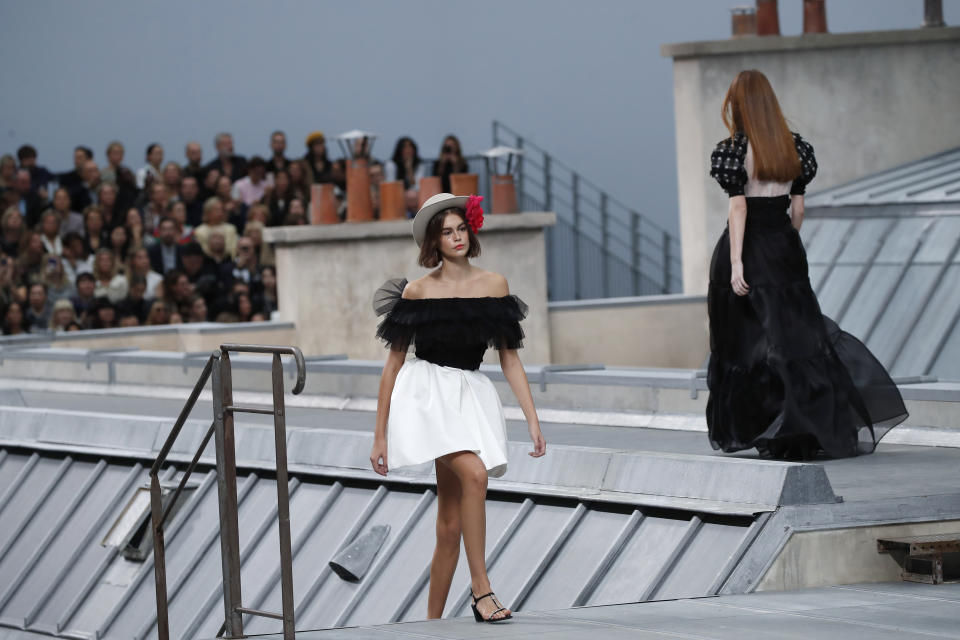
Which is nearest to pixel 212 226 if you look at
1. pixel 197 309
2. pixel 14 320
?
pixel 197 309

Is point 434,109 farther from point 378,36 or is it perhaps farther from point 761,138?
point 761,138

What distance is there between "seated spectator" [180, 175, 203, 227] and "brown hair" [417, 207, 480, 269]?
1211cm

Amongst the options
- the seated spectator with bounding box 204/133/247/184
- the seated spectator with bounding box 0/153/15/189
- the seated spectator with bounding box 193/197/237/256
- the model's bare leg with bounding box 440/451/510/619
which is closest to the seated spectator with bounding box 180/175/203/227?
the seated spectator with bounding box 193/197/237/256

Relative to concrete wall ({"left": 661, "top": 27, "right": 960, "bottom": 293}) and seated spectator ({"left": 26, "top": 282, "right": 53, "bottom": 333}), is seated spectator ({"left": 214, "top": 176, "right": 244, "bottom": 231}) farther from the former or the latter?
concrete wall ({"left": 661, "top": 27, "right": 960, "bottom": 293})

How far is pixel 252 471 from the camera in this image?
10.2 meters

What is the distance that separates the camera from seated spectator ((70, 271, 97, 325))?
17.4 meters

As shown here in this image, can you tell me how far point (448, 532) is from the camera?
255 inches

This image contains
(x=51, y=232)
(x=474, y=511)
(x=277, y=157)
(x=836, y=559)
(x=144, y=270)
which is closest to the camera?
(x=474, y=511)

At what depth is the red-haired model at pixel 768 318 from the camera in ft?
26.7

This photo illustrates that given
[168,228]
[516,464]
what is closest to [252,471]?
[516,464]

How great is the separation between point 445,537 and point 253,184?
1298 cm

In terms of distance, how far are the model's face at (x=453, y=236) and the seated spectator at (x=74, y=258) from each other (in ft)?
38.1

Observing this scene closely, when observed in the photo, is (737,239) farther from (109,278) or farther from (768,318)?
(109,278)

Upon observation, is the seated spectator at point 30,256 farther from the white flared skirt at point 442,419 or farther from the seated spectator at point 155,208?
the white flared skirt at point 442,419
